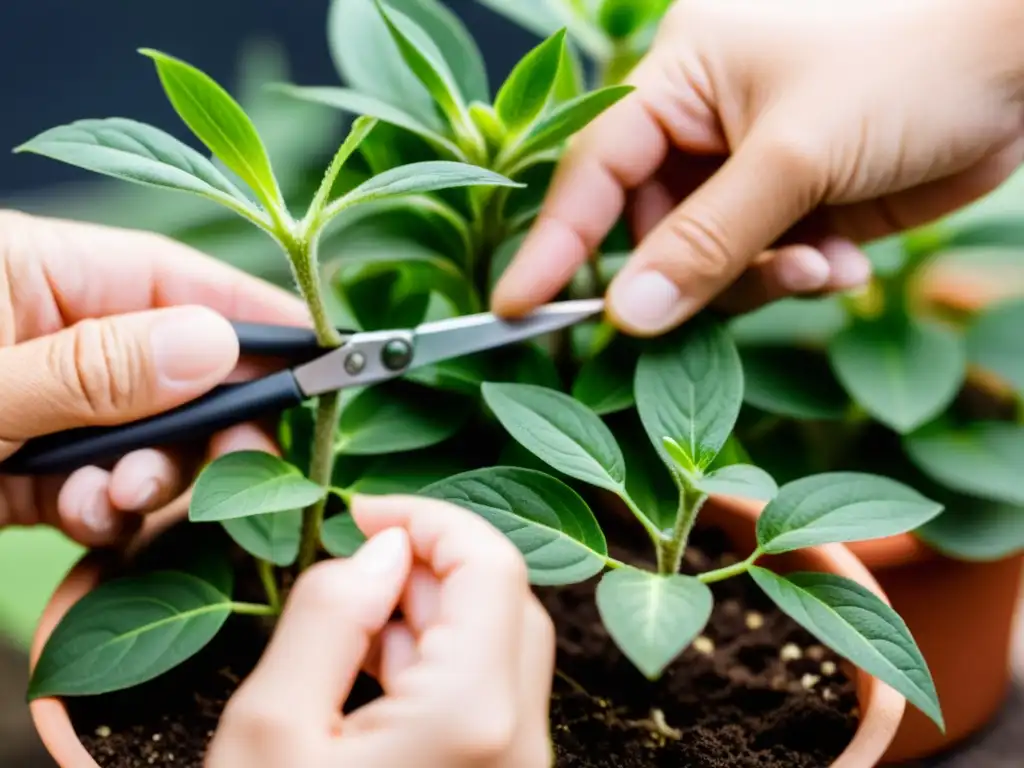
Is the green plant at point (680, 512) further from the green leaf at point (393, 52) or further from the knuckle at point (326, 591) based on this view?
the green leaf at point (393, 52)

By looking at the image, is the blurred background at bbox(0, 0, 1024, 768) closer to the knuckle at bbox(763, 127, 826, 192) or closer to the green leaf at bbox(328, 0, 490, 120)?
the green leaf at bbox(328, 0, 490, 120)

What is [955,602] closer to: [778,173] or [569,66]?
[778,173]

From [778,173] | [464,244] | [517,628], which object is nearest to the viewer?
[517,628]

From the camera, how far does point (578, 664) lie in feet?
2.25

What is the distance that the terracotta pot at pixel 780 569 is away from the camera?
0.54 m

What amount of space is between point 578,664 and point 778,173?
1.16 ft

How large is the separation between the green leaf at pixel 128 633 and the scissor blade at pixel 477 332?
0.67ft

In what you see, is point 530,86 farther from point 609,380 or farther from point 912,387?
point 912,387

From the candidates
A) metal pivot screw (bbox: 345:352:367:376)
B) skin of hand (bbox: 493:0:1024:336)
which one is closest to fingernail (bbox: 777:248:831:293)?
skin of hand (bbox: 493:0:1024:336)

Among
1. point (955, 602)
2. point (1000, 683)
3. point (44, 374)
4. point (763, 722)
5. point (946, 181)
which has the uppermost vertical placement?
point (44, 374)

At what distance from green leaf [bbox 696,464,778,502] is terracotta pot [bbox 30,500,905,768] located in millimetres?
124

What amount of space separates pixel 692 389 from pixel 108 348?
35 centimetres

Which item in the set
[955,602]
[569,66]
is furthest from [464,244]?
[955,602]

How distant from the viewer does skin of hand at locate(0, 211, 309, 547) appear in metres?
0.59
